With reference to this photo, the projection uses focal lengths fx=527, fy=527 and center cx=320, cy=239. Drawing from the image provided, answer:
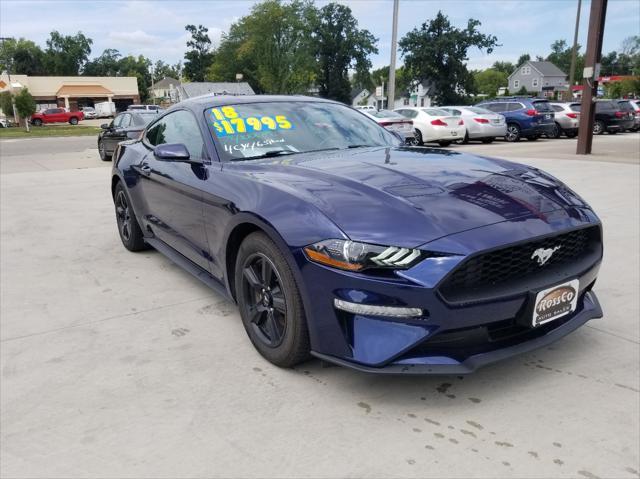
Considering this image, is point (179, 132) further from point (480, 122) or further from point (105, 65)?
point (105, 65)

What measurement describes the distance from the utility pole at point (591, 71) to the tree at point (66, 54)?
11119 centimetres

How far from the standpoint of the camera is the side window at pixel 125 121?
568 inches

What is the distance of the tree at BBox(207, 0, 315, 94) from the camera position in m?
72.1

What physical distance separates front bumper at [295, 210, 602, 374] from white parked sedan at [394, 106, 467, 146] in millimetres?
15967

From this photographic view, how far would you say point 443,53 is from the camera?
62125 millimetres

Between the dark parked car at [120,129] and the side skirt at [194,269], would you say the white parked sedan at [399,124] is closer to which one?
the dark parked car at [120,129]

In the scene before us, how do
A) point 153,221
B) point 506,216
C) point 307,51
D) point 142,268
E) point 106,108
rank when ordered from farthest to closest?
1. point 307,51
2. point 106,108
3. point 142,268
4. point 153,221
5. point 506,216

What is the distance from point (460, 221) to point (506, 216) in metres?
0.26

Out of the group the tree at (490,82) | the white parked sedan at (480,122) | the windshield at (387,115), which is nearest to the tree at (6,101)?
the windshield at (387,115)

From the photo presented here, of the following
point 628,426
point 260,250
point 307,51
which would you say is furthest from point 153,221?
point 307,51

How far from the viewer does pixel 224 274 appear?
3.19 meters

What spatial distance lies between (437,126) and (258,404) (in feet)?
54.4

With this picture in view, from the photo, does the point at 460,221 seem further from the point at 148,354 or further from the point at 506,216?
the point at 148,354

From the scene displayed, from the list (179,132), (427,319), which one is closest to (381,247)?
(427,319)
